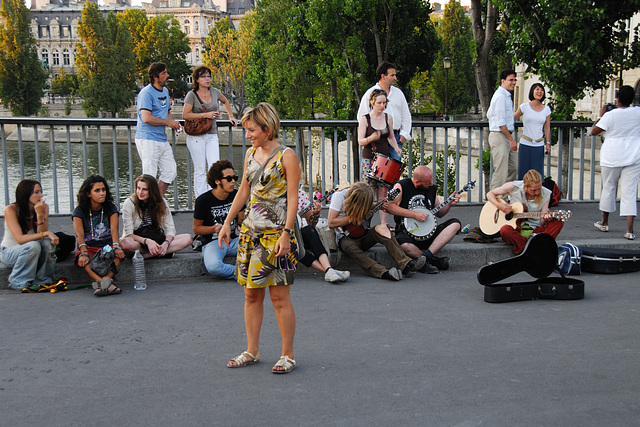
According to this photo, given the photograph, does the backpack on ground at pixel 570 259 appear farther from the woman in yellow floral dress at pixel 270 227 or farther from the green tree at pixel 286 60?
the green tree at pixel 286 60

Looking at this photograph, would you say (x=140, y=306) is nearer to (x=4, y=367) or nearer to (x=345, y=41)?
(x=4, y=367)

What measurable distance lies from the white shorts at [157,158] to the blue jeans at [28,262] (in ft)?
6.85

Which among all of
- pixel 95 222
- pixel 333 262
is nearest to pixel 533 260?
pixel 333 262

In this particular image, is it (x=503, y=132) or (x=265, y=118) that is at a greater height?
(x=265, y=118)

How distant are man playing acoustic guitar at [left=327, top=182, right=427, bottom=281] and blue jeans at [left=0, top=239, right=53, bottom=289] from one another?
2.86m

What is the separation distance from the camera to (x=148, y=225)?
7430mm

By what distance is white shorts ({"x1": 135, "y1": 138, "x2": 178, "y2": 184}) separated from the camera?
28.8ft

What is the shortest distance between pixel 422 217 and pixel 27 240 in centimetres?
408

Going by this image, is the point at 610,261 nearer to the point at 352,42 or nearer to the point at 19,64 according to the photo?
the point at 352,42

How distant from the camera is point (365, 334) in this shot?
17.6ft

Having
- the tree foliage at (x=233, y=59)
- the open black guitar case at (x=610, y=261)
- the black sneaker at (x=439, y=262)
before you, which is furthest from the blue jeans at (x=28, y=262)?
the tree foliage at (x=233, y=59)

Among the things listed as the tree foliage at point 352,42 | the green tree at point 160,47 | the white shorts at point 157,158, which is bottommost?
the white shorts at point 157,158

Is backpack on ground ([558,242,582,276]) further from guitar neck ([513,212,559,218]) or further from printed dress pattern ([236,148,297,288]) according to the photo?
printed dress pattern ([236,148,297,288])

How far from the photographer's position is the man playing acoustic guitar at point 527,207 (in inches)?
312
